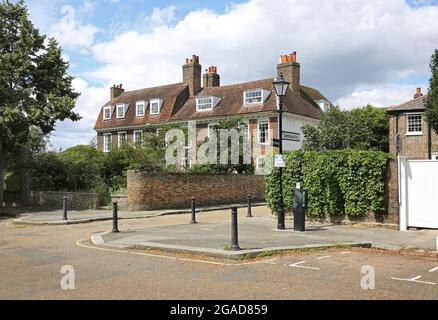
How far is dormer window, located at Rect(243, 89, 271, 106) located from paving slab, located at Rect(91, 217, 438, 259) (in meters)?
25.0

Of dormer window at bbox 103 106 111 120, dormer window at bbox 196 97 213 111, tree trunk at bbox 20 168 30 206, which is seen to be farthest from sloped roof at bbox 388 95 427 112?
dormer window at bbox 103 106 111 120

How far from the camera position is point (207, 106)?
43375 mm

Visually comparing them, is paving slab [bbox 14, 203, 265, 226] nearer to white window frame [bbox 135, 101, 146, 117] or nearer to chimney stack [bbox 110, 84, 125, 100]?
white window frame [bbox 135, 101, 146, 117]

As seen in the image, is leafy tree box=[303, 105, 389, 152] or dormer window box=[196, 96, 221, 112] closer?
leafy tree box=[303, 105, 389, 152]

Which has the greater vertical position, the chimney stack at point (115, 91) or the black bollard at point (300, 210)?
the chimney stack at point (115, 91)

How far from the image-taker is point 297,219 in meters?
14.5

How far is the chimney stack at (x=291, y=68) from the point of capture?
41531 mm

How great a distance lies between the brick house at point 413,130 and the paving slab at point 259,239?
55.1 feet

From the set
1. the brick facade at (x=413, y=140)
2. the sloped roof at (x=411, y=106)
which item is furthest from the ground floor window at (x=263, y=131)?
the sloped roof at (x=411, y=106)

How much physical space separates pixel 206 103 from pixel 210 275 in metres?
35.9

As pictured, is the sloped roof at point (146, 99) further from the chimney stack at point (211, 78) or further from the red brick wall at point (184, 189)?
the red brick wall at point (184, 189)

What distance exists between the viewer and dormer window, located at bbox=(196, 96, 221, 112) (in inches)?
1695

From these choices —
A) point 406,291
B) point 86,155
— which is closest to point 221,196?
point 86,155
